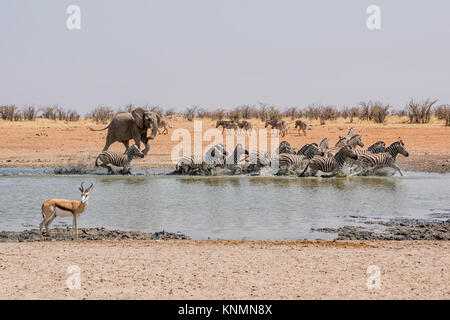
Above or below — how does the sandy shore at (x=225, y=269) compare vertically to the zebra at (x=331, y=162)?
below

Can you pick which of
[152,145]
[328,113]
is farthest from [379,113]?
[152,145]

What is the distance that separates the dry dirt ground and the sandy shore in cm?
1155

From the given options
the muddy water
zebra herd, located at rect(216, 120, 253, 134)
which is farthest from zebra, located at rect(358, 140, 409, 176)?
zebra herd, located at rect(216, 120, 253, 134)

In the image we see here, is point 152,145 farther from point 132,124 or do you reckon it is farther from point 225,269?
point 225,269

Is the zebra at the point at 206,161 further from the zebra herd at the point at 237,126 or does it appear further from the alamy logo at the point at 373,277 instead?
the zebra herd at the point at 237,126

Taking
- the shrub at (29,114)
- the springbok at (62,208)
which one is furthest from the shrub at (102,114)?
the springbok at (62,208)

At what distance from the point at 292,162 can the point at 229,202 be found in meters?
5.22

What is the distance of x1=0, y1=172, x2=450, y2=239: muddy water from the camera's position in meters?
9.79

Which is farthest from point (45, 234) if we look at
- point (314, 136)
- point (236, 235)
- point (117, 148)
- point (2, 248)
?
point (314, 136)

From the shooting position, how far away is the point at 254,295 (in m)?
5.72

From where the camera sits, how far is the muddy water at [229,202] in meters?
9.79

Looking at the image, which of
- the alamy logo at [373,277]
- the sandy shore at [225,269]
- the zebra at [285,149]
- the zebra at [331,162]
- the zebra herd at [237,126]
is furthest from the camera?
the zebra herd at [237,126]

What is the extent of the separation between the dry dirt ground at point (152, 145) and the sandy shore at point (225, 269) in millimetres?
11552

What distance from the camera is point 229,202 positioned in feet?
39.7
